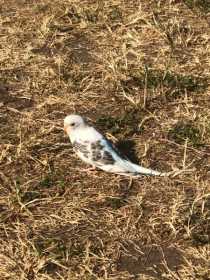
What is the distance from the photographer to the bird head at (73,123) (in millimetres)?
7367

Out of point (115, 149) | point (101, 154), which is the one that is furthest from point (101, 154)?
point (115, 149)

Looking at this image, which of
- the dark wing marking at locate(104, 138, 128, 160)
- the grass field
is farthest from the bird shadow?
the dark wing marking at locate(104, 138, 128, 160)

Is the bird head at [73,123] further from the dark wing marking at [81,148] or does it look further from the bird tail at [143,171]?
the bird tail at [143,171]

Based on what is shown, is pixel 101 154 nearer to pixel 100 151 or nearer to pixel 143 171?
pixel 100 151

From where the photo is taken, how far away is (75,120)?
7383mm

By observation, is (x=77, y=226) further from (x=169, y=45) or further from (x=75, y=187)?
(x=169, y=45)

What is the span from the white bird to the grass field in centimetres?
12

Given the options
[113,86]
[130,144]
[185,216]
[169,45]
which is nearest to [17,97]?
[113,86]

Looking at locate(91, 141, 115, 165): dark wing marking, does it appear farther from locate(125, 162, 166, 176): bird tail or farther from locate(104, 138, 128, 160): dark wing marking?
locate(125, 162, 166, 176): bird tail

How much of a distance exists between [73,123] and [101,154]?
23.5 inches

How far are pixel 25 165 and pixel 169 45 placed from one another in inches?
138

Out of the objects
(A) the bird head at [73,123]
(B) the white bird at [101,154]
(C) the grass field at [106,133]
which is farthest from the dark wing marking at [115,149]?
(A) the bird head at [73,123]

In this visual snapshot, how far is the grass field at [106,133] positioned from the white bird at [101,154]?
0.12 meters

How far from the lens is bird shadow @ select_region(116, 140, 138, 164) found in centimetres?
742
